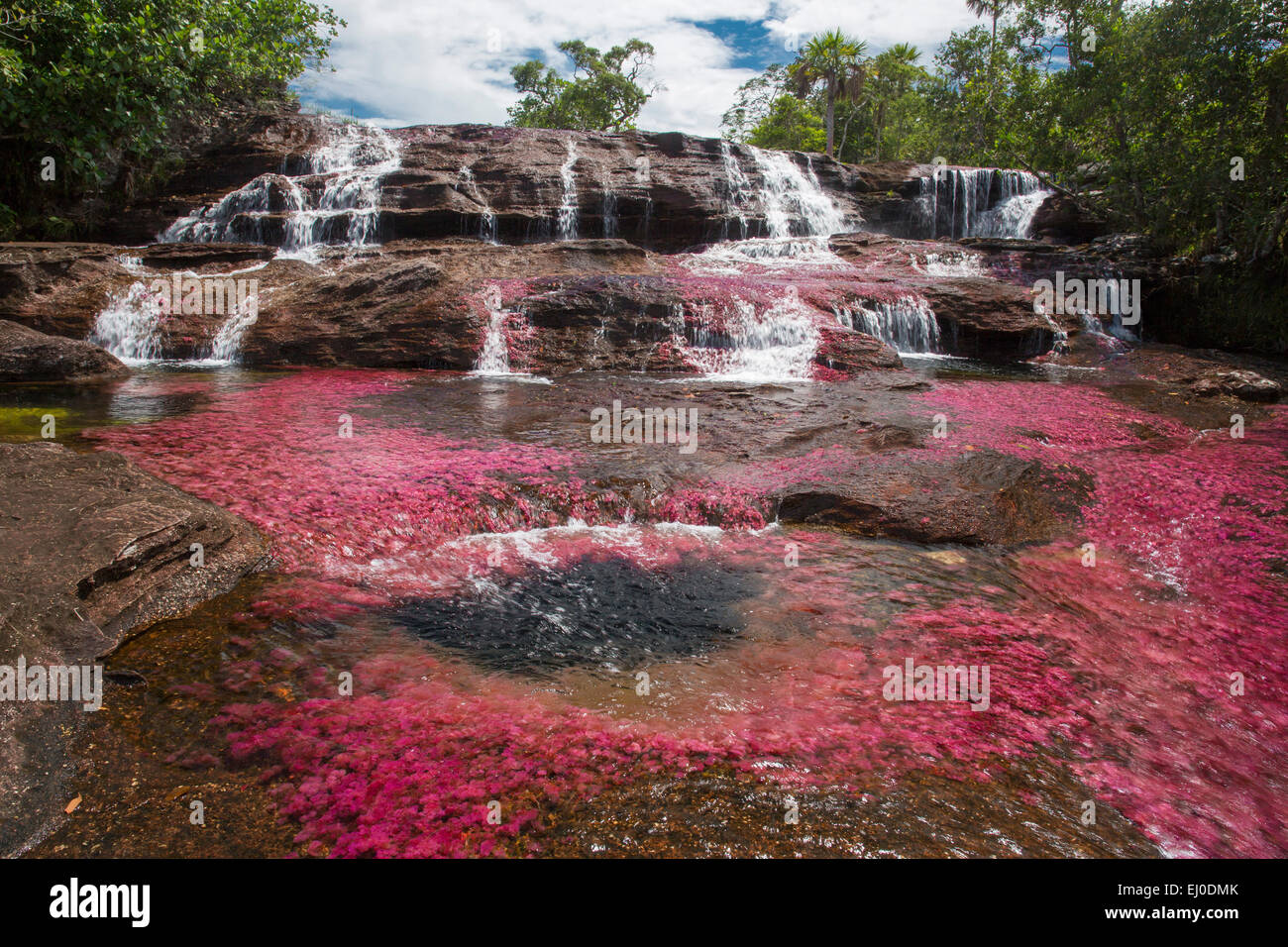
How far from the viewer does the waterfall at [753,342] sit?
14.0 m

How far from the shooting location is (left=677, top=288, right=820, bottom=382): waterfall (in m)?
14.0

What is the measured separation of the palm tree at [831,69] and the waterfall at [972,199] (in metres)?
20.9

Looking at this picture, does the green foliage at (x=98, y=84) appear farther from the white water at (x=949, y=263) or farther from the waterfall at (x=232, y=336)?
the white water at (x=949, y=263)

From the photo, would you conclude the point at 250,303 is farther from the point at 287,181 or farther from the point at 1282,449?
the point at 1282,449

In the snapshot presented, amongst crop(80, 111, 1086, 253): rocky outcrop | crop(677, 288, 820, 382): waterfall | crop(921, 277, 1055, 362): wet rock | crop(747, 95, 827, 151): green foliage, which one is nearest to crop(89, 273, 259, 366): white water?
crop(80, 111, 1086, 253): rocky outcrop

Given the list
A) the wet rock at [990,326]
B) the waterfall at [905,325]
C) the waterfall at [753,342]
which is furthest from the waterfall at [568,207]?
the wet rock at [990,326]

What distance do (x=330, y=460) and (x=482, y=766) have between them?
496 cm

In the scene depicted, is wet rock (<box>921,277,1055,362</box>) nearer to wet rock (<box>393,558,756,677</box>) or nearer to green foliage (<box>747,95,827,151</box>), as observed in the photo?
wet rock (<box>393,558,756,677</box>)

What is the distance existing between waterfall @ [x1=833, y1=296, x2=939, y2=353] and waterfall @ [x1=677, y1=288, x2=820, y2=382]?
2064 mm

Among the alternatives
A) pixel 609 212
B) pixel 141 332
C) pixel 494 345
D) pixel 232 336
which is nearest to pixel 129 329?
pixel 141 332

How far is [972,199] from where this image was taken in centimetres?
2736

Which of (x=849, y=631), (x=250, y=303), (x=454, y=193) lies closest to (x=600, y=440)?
(x=849, y=631)

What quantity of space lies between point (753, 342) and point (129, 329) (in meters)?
12.7

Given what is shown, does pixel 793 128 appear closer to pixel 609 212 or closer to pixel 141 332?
pixel 609 212
